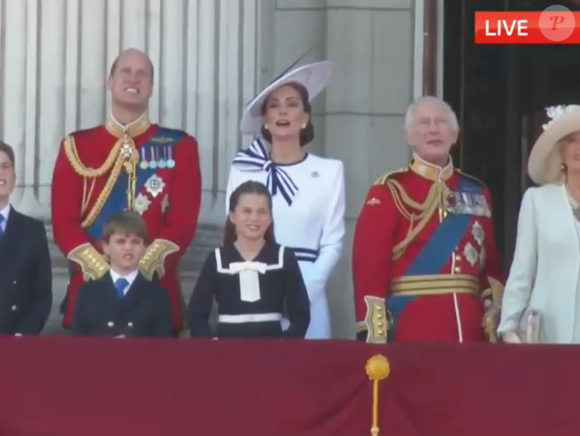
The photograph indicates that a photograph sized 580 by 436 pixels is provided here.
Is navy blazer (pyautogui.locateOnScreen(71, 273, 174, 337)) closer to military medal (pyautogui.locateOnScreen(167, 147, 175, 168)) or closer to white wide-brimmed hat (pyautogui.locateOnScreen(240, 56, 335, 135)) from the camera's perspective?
military medal (pyautogui.locateOnScreen(167, 147, 175, 168))

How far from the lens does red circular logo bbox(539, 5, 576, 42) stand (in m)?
11.6

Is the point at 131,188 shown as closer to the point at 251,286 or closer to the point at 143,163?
the point at 143,163

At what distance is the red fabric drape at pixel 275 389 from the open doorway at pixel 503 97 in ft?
15.2

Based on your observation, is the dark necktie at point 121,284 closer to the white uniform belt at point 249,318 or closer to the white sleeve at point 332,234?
the white uniform belt at point 249,318

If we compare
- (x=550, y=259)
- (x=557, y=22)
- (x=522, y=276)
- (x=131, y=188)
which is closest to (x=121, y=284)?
(x=131, y=188)

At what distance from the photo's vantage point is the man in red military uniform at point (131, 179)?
7637 millimetres

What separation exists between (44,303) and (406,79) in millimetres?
2959

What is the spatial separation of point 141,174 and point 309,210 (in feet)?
2.23

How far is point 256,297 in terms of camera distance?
727 centimetres

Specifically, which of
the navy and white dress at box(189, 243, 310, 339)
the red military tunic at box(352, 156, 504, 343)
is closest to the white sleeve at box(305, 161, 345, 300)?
the red military tunic at box(352, 156, 504, 343)

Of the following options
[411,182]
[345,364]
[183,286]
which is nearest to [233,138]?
[183,286]

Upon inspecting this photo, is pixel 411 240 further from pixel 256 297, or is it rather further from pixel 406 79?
pixel 406 79

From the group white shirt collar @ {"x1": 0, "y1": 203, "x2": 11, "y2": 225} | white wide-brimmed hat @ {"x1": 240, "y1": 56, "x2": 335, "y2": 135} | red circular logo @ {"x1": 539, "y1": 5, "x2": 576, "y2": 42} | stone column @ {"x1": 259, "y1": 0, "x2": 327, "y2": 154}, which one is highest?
red circular logo @ {"x1": 539, "y1": 5, "x2": 576, "y2": 42}

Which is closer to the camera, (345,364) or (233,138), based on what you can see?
(345,364)
